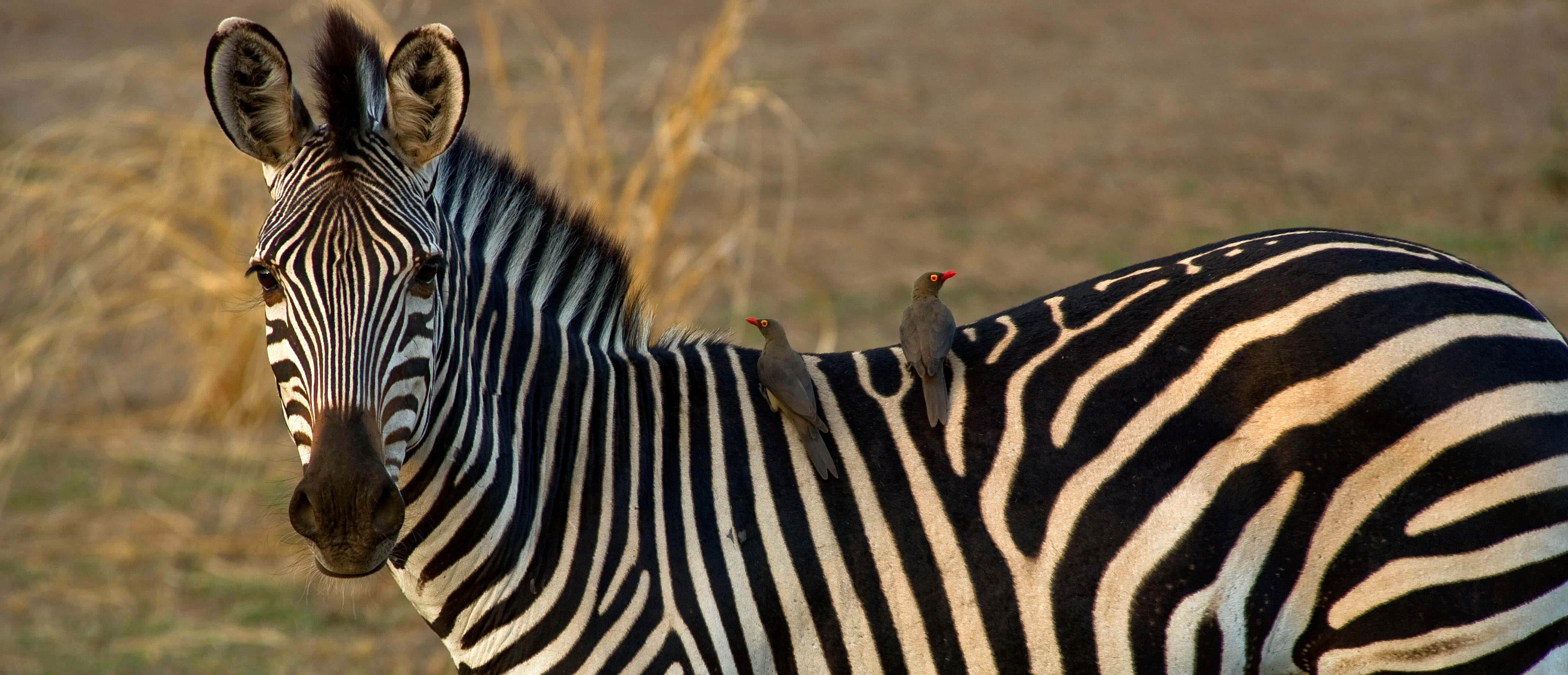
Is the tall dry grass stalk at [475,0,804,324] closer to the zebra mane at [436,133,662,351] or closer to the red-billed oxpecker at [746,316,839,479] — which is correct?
the zebra mane at [436,133,662,351]

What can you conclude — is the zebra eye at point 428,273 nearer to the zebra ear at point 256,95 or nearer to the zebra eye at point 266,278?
the zebra eye at point 266,278

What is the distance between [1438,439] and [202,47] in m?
12.9

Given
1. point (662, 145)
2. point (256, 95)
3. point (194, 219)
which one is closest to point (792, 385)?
point (256, 95)

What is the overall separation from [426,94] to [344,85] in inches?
6.3

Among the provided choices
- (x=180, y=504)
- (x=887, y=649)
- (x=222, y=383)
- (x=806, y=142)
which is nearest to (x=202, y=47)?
(x=222, y=383)

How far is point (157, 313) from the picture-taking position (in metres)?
8.80

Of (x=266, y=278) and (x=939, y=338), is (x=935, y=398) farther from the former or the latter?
(x=266, y=278)

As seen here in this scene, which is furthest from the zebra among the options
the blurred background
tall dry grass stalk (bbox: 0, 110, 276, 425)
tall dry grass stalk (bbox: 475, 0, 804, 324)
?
tall dry grass stalk (bbox: 0, 110, 276, 425)

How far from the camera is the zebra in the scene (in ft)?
8.06

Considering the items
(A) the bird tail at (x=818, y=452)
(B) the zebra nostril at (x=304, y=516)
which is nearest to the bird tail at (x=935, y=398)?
(A) the bird tail at (x=818, y=452)

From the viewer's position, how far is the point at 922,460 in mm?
2762

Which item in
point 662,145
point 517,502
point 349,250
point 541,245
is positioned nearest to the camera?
point 349,250

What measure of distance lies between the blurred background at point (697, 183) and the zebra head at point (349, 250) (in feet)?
2.46

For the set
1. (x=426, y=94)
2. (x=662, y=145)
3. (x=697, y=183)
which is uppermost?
(x=697, y=183)
